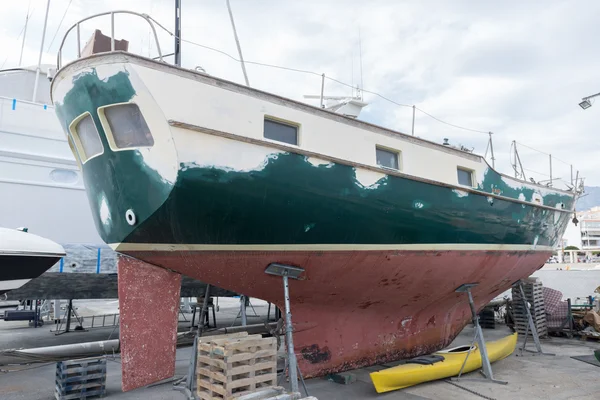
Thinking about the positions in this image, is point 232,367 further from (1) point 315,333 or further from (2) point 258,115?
(2) point 258,115

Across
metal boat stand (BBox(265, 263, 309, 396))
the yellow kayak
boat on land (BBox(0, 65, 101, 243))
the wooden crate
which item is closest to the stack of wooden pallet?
the yellow kayak

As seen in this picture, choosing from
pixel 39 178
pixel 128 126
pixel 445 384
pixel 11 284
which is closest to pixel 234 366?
pixel 128 126

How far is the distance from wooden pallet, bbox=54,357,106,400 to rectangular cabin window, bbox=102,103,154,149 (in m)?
3.29

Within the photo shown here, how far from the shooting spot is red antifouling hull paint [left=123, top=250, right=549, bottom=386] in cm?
537

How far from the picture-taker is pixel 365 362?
685 centimetres

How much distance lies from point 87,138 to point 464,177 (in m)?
5.96

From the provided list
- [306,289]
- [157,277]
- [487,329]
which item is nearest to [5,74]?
[157,277]

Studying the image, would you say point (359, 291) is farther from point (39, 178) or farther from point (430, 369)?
point (39, 178)

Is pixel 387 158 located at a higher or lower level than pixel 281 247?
higher

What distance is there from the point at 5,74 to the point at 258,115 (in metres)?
10.6

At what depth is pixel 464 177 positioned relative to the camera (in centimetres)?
748

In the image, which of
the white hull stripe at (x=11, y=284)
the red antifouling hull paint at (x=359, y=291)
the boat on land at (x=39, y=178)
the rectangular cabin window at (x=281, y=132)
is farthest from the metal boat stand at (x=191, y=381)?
the boat on land at (x=39, y=178)

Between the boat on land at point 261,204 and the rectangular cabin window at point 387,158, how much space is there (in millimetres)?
35

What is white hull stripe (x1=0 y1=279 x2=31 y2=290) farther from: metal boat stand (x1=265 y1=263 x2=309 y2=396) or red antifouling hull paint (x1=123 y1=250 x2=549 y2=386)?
metal boat stand (x1=265 y1=263 x2=309 y2=396)
